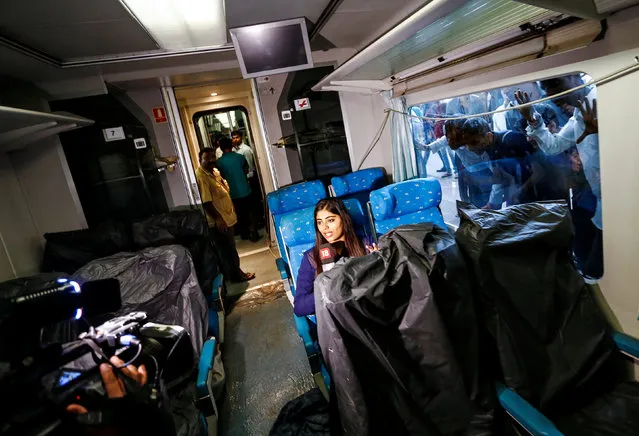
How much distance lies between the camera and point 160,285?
2.26 m

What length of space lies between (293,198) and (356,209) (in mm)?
633

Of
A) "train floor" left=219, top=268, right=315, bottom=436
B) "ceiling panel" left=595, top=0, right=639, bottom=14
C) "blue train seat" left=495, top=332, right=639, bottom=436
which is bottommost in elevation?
"train floor" left=219, top=268, right=315, bottom=436

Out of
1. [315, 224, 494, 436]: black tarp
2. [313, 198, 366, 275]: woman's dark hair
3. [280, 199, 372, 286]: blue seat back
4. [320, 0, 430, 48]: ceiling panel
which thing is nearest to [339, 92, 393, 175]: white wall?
[320, 0, 430, 48]: ceiling panel

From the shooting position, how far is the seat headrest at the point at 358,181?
3.27 m

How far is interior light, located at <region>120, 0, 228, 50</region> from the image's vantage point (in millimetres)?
1703

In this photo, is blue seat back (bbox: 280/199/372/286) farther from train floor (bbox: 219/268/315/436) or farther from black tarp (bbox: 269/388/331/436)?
black tarp (bbox: 269/388/331/436)

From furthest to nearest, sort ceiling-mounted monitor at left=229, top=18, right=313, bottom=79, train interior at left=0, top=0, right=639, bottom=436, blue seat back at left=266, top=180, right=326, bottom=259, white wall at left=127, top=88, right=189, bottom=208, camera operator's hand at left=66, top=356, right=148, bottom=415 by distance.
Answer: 1. white wall at left=127, top=88, right=189, bottom=208
2. blue seat back at left=266, top=180, right=326, bottom=259
3. ceiling-mounted monitor at left=229, top=18, right=313, bottom=79
4. train interior at left=0, top=0, right=639, bottom=436
5. camera operator's hand at left=66, top=356, right=148, bottom=415

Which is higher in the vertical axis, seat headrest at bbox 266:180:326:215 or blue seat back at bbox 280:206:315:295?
seat headrest at bbox 266:180:326:215

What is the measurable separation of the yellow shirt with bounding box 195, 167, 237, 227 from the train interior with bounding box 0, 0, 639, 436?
0.06m

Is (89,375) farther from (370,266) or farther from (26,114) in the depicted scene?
(26,114)

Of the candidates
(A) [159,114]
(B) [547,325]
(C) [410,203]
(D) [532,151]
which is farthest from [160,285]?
(D) [532,151]

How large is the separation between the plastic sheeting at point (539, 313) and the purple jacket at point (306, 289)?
0.92 metres

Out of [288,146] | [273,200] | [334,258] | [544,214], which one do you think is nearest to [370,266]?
[334,258]

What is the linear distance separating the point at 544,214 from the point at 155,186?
3.44m
